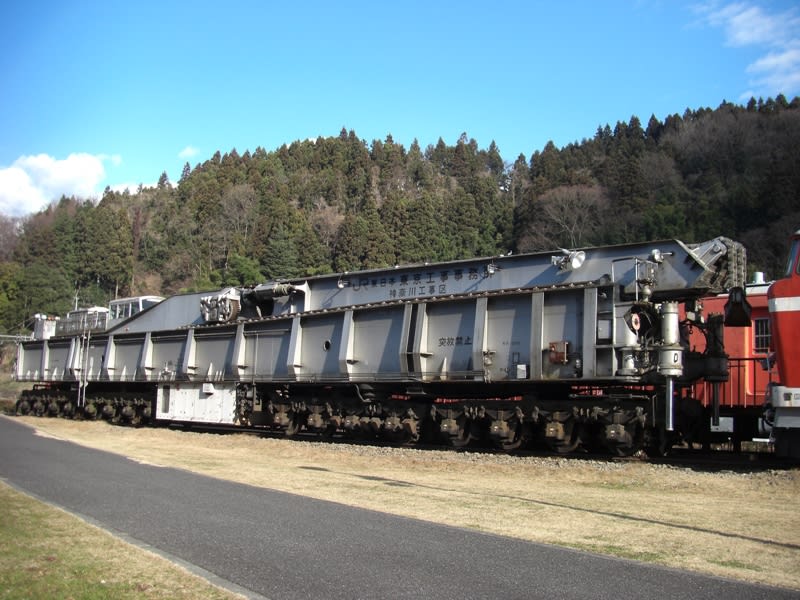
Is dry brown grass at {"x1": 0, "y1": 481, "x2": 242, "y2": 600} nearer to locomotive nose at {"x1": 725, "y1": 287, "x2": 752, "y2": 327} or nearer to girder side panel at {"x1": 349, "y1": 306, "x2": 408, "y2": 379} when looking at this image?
girder side panel at {"x1": 349, "y1": 306, "x2": 408, "y2": 379}

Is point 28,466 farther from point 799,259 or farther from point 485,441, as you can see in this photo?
point 799,259

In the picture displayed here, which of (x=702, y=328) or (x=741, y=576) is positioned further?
(x=702, y=328)

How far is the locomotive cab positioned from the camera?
13.3 metres

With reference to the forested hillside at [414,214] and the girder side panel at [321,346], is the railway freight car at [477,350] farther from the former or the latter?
the forested hillside at [414,214]

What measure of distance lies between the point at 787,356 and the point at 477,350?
6533 millimetres

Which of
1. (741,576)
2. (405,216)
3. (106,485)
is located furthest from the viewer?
(405,216)

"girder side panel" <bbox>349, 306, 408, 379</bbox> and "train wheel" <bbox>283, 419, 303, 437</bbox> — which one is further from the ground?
"girder side panel" <bbox>349, 306, 408, 379</bbox>

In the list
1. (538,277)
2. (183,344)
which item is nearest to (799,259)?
(538,277)

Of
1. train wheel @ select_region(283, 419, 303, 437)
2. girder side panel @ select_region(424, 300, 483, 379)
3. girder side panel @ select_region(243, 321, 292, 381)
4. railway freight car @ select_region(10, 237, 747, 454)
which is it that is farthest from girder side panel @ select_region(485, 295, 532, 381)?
train wheel @ select_region(283, 419, 303, 437)

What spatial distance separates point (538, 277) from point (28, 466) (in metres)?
11.7

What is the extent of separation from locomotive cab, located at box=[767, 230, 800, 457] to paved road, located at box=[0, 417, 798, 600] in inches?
307

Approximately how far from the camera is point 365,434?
21.0 meters

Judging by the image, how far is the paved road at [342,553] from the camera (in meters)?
6.34

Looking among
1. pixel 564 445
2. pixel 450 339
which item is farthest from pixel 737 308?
pixel 450 339
